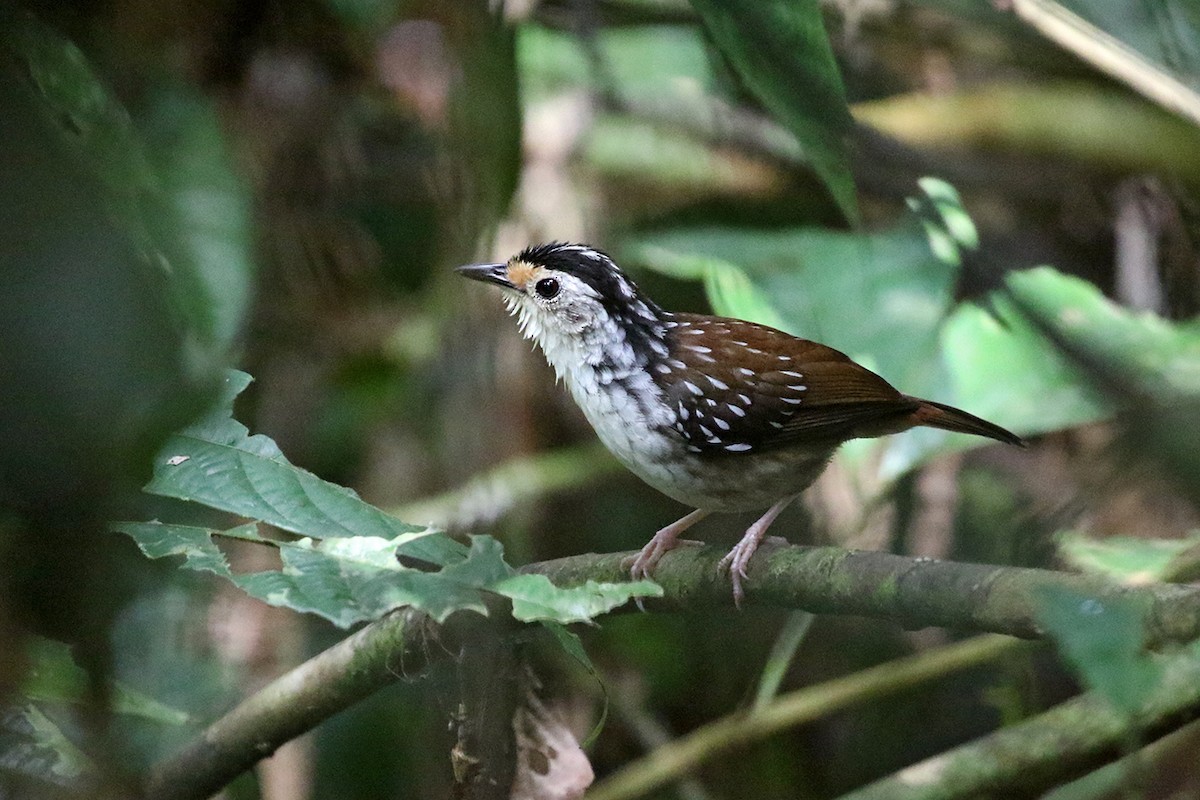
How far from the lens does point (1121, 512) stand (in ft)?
14.2

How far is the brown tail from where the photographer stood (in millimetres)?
2830

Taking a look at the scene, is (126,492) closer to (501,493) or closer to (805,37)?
(805,37)

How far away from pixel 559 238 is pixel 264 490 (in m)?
2.77

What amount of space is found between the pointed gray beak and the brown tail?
3.23 ft

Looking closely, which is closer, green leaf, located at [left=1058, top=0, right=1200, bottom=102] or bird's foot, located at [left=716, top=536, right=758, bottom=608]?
bird's foot, located at [left=716, top=536, right=758, bottom=608]


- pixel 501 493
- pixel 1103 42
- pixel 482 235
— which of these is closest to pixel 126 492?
pixel 482 235

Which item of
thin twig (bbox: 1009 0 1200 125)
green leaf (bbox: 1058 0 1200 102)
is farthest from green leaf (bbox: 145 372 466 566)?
thin twig (bbox: 1009 0 1200 125)

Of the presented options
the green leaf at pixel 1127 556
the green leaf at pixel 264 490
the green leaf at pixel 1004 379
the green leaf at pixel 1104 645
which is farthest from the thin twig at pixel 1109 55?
the green leaf at pixel 1104 645

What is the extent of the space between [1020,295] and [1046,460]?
397cm

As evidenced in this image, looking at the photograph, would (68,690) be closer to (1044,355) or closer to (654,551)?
(654,551)

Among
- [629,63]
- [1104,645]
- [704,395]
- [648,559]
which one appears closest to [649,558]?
[648,559]

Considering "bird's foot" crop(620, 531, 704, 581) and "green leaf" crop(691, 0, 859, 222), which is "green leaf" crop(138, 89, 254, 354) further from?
"bird's foot" crop(620, 531, 704, 581)

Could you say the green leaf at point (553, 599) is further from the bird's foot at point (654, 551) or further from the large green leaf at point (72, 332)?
the large green leaf at point (72, 332)

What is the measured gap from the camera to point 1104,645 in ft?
3.36
